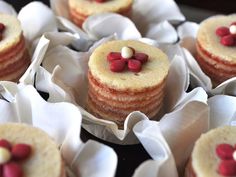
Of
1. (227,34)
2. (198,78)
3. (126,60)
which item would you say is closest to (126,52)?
(126,60)

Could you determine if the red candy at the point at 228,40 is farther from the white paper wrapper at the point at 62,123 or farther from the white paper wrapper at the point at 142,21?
the white paper wrapper at the point at 62,123

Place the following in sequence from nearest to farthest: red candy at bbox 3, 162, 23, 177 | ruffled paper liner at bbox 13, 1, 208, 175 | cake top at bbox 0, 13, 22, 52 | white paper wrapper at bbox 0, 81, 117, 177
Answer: red candy at bbox 3, 162, 23, 177
white paper wrapper at bbox 0, 81, 117, 177
ruffled paper liner at bbox 13, 1, 208, 175
cake top at bbox 0, 13, 22, 52

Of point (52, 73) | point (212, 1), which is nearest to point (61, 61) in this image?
point (52, 73)

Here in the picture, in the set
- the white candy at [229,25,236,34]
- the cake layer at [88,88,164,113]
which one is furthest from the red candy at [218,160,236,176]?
the white candy at [229,25,236,34]

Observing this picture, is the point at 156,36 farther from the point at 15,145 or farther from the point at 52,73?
the point at 15,145

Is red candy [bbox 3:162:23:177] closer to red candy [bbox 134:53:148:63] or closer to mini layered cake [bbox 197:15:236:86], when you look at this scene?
red candy [bbox 134:53:148:63]

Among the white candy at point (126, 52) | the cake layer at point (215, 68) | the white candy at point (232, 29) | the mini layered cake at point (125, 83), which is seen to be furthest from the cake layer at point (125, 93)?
the white candy at point (232, 29)
